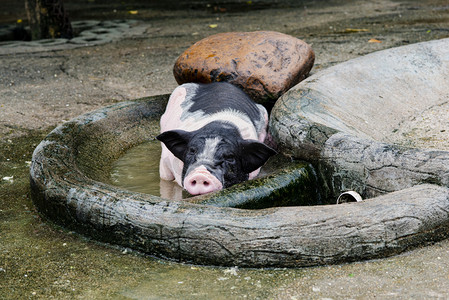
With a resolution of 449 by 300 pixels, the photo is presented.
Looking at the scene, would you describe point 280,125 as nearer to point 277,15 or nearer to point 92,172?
point 92,172

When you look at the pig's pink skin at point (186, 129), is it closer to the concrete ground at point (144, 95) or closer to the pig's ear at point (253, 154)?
the pig's ear at point (253, 154)

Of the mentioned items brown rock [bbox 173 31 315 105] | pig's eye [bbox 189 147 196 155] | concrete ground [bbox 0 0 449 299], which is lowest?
concrete ground [bbox 0 0 449 299]

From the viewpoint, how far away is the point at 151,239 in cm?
308

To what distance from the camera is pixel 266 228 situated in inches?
115

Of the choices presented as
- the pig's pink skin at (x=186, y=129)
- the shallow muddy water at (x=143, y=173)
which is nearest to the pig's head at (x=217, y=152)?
the pig's pink skin at (x=186, y=129)

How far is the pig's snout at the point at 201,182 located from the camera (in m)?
3.75

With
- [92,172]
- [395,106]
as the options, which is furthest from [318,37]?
[92,172]

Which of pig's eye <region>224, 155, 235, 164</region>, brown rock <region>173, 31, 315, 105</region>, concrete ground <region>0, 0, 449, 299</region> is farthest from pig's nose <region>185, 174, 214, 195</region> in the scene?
brown rock <region>173, 31, 315, 105</region>

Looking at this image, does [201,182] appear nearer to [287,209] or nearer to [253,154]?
[253,154]

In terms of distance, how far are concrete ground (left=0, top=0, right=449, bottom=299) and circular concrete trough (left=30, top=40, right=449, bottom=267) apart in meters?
0.09

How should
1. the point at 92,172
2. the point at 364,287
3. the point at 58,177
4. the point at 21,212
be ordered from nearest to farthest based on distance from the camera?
the point at 364,287
the point at 58,177
the point at 21,212
the point at 92,172

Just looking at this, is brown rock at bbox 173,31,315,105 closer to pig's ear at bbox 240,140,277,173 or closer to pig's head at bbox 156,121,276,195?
pig's head at bbox 156,121,276,195

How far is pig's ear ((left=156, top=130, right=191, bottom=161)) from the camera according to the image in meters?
4.07

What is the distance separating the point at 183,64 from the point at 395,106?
186cm
